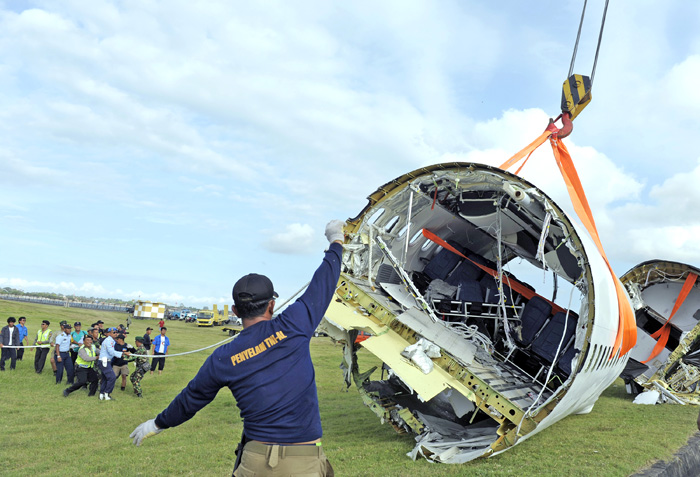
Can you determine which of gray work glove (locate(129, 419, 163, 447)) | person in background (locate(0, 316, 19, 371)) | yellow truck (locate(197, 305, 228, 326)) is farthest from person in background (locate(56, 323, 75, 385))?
yellow truck (locate(197, 305, 228, 326))

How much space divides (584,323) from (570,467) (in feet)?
6.00

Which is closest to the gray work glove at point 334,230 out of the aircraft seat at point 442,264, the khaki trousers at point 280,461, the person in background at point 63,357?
the khaki trousers at point 280,461

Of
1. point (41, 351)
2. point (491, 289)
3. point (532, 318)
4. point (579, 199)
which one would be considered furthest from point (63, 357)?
point (579, 199)

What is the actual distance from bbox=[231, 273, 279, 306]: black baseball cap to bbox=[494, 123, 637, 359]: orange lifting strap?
615cm

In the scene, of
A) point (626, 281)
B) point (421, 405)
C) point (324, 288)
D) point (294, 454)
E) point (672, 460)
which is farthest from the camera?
point (626, 281)

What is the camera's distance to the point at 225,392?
12867 millimetres

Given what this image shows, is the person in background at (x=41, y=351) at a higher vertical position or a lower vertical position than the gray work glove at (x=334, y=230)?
lower

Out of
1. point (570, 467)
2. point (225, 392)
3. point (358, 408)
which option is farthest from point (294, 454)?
point (225, 392)

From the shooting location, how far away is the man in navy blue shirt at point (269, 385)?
253 centimetres

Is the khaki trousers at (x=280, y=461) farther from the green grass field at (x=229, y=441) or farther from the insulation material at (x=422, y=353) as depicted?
the insulation material at (x=422, y=353)

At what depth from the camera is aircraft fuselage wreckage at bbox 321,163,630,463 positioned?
649cm

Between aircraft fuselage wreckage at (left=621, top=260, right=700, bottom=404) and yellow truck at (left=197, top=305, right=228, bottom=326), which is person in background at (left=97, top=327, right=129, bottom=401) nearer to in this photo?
aircraft fuselage wreckage at (left=621, top=260, right=700, bottom=404)

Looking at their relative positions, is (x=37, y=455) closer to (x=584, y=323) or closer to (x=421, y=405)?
(x=421, y=405)

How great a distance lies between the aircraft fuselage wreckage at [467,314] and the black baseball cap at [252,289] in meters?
4.54
